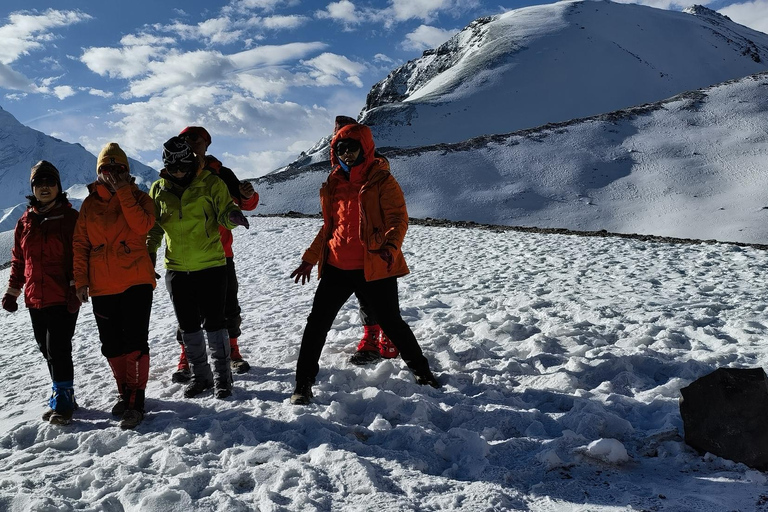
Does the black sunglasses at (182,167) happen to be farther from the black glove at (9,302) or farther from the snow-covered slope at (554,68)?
the snow-covered slope at (554,68)

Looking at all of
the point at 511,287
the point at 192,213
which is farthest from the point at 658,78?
the point at 192,213

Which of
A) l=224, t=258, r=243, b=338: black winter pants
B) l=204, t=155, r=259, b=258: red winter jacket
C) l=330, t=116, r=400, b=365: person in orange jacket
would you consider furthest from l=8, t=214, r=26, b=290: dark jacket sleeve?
l=330, t=116, r=400, b=365: person in orange jacket

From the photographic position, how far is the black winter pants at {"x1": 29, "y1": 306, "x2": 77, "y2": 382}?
4.20 metres

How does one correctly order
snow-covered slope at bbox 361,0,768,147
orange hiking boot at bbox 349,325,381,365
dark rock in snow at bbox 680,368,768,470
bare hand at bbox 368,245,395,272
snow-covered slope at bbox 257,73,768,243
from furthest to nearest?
snow-covered slope at bbox 361,0,768,147 < snow-covered slope at bbox 257,73,768,243 < orange hiking boot at bbox 349,325,381,365 < bare hand at bbox 368,245,395,272 < dark rock in snow at bbox 680,368,768,470

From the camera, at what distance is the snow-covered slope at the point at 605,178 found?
71.3ft

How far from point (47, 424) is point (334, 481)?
242 centimetres

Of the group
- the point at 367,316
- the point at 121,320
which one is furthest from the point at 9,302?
the point at 367,316

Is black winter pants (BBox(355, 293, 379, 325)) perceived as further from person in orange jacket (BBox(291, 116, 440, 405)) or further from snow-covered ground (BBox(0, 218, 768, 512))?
person in orange jacket (BBox(291, 116, 440, 405))

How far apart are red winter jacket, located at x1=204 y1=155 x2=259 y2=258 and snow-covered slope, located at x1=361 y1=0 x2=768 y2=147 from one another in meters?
50.2

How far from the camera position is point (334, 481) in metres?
3.07

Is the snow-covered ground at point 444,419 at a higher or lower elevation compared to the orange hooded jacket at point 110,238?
lower

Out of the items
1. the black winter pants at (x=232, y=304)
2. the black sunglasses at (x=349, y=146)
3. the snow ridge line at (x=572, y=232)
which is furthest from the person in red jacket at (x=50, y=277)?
the snow ridge line at (x=572, y=232)

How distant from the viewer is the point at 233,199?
15.5ft

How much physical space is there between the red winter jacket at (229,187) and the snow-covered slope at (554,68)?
50.2 m
